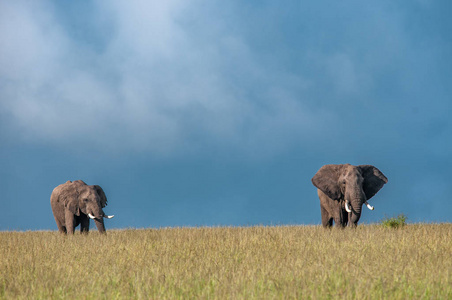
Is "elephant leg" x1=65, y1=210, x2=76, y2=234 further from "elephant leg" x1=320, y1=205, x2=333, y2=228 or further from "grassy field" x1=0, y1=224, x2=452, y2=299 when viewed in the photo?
"elephant leg" x1=320, y1=205, x2=333, y2=228

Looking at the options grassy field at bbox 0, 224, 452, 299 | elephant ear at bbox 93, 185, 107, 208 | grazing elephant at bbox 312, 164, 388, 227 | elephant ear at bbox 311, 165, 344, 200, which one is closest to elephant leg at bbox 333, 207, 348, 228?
grazing elephant at bbox 312, 164, 388, 227

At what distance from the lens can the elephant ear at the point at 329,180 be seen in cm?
1495

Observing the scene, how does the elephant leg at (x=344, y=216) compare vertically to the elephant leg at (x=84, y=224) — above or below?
below

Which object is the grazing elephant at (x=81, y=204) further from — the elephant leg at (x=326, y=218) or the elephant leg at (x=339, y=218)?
the elephant leg at (x=339, y=218)

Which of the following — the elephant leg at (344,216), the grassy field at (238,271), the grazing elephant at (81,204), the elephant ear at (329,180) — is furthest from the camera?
the grazing elephant at (81,204)

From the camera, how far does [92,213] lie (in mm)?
16000

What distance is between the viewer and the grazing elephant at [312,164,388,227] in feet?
47.1

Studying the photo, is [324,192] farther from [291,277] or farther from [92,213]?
[291,277]

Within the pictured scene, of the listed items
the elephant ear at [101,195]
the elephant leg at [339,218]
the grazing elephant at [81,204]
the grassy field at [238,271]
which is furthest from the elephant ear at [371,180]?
the elephant ear at [101,195]

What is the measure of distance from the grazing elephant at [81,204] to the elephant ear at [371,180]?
8.51 m

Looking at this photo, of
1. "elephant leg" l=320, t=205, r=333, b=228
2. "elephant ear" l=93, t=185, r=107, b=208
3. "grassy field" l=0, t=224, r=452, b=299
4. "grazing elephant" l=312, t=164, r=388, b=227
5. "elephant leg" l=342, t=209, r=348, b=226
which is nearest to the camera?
"grassy field" l=0, t=224, r=452, b=299

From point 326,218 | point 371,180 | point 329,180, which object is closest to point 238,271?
point 329,180

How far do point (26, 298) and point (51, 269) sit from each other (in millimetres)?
2230

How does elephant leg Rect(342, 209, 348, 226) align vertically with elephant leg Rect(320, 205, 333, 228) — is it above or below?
below
